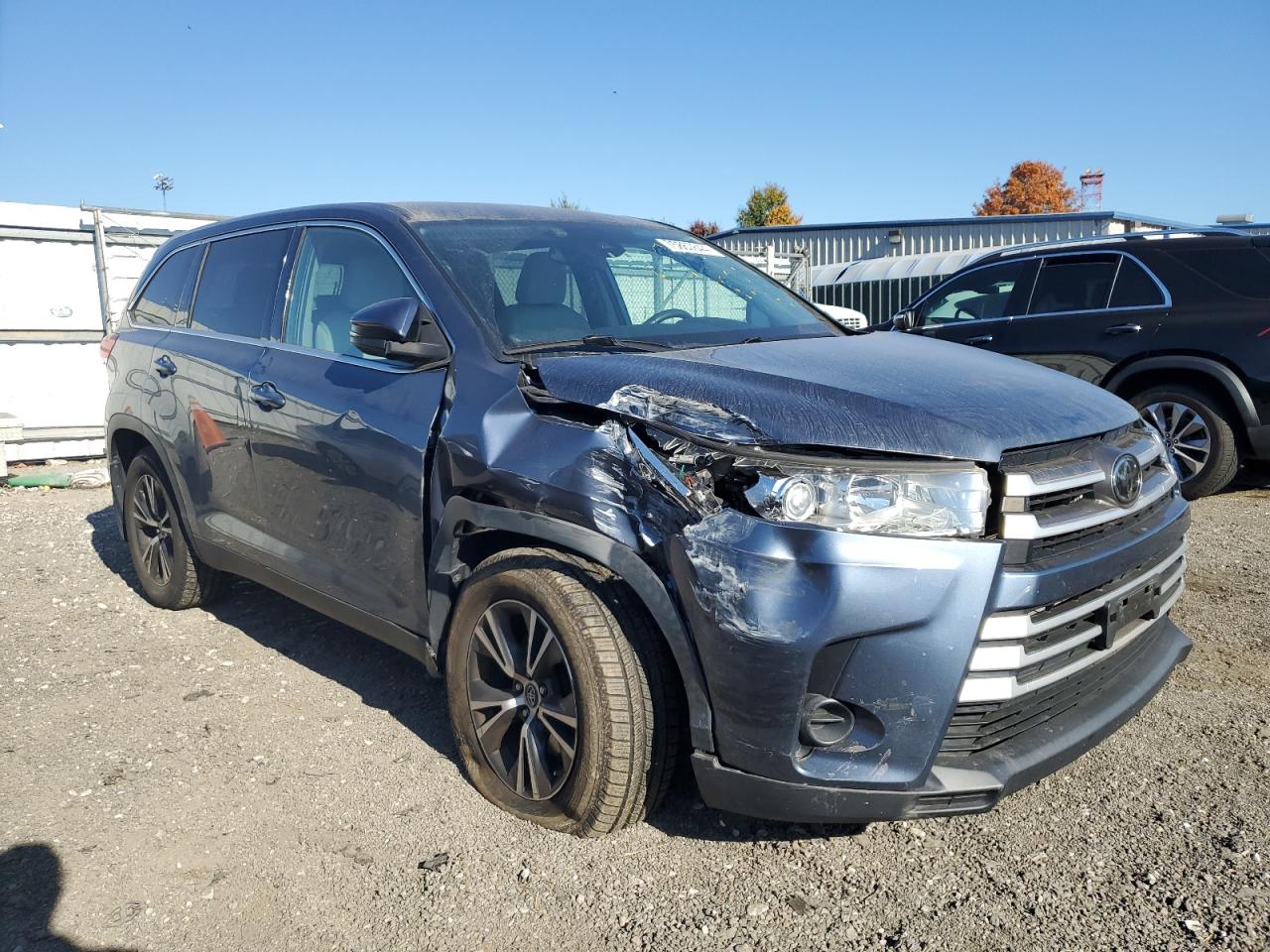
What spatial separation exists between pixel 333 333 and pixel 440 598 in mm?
1198

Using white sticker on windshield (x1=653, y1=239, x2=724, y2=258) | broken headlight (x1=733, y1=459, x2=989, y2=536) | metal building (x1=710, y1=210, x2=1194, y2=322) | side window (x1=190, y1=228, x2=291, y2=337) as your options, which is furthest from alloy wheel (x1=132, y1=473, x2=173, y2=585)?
metal building (x1=710, y1=210, x2=1194, y2=322)

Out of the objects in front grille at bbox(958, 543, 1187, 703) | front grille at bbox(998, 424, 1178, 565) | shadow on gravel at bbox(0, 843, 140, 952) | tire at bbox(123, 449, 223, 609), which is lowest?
shadow on gravel at bbox(0, 843, 140, 952)

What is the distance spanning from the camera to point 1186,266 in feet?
21.9

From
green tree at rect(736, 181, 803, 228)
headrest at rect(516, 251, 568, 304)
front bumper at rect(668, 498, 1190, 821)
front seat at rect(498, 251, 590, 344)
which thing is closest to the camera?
front bumper at rect(668, 498, 1190, 821)

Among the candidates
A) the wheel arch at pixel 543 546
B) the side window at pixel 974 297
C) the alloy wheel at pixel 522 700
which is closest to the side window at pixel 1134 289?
the side window at pixel 974 297

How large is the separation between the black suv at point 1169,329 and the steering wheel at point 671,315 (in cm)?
306

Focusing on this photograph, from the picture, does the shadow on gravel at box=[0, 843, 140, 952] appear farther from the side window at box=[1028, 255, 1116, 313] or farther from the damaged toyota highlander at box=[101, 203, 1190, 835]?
the side window at box=[1028, 255, 1116, 313]

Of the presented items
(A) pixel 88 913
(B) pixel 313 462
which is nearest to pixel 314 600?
(B) pixel 313 462

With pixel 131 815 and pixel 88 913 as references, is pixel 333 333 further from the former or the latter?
pixel 88 913

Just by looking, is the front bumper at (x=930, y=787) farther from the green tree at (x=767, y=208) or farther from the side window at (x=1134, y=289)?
the green tree at (x=767, y=208)

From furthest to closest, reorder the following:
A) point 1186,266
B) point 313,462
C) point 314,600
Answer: point 1186,266 → point 314,600 → point 313,462

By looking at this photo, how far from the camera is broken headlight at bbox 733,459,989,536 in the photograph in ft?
7.61

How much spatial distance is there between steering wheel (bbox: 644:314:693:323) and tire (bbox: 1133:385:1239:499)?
14.7 feet

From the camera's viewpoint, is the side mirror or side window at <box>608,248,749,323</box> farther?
side window at <box>608,248,749,323</box>
